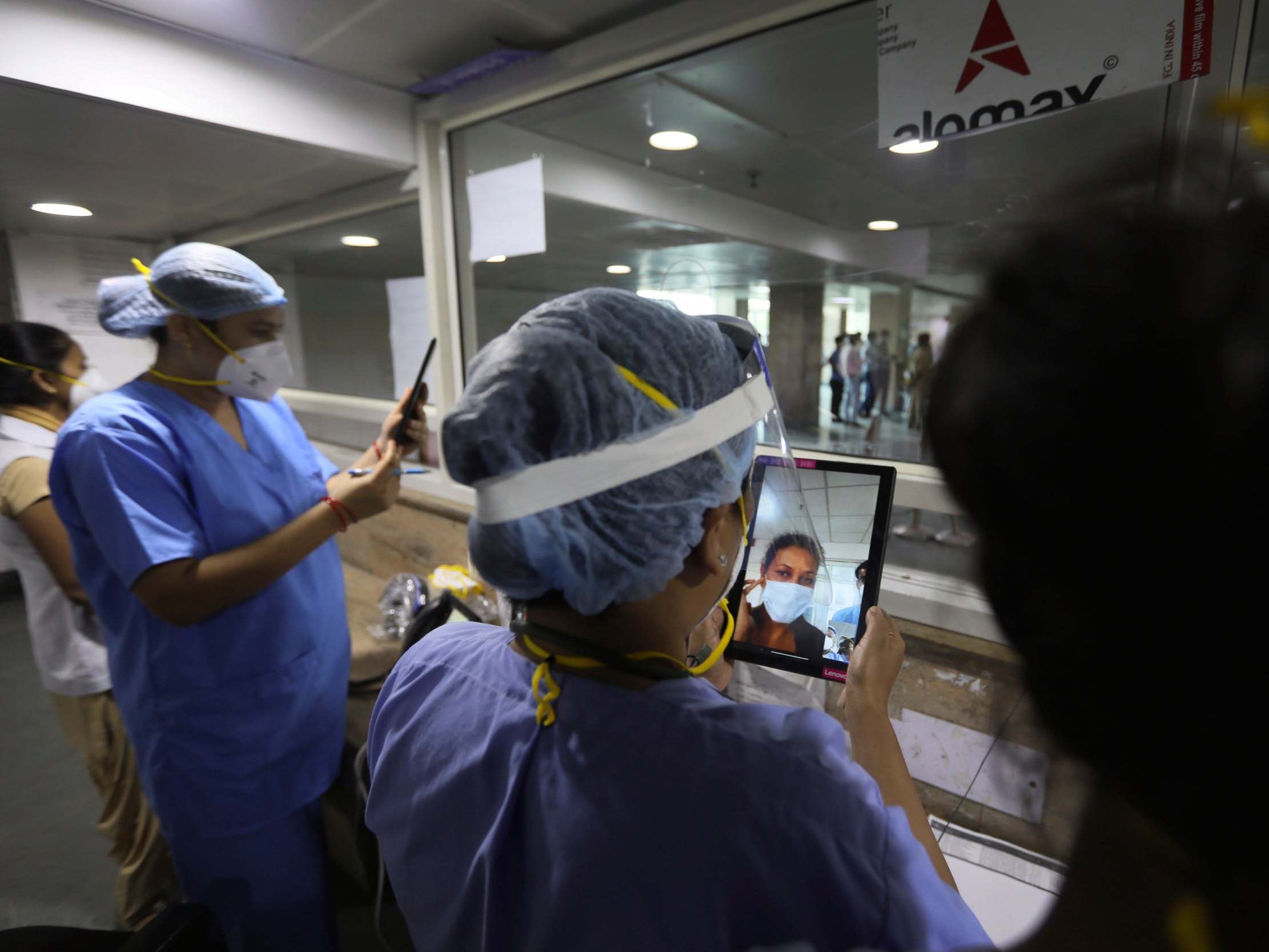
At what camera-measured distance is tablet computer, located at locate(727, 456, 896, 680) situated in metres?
A: 0.78

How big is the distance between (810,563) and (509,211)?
1186 mm

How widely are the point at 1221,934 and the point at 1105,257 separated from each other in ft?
0.90

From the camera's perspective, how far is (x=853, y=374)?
1.65 meters

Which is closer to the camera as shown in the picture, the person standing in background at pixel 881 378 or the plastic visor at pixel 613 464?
the plastic visor at pixel 613 464

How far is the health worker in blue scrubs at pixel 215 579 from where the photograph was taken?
102cm

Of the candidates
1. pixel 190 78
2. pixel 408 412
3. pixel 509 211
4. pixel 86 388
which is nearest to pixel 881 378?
pixel 509 211

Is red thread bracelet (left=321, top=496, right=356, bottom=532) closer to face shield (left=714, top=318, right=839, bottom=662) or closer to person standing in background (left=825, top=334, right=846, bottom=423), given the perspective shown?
face shield (left=714, top=318, right=839, bottom=662)

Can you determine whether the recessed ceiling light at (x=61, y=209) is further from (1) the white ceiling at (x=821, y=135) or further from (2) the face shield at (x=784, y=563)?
(2) the face shield at (x=784, y=563)

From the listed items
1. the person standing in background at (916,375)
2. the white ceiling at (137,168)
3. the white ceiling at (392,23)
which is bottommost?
the person standing in background at (916,375)

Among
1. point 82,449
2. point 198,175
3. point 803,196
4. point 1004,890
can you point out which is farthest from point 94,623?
point 803,196

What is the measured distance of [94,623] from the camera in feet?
5.27

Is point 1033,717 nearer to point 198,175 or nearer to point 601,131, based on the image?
point 601,131

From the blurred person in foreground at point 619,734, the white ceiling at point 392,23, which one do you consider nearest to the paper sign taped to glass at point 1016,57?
the white ceiling at point 392,23

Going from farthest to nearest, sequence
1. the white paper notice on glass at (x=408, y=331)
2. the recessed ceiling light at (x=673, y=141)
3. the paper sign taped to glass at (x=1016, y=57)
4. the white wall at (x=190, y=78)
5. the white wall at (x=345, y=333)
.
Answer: the white wall at (x=345, y=333) < the white paper notice on glass at (x=408, y=331) < the recessed ceiling light at (x=673, y=141) < the white wall at (x=190, y=78) < the paper sign taped to glass at (x=1016, y=57)
